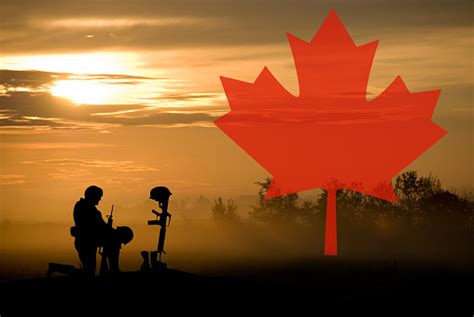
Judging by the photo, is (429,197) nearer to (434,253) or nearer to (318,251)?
(434,253)

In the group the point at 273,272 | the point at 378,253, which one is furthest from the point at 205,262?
the point at 378,253

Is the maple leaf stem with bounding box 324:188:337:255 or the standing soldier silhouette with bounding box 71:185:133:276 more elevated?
the maple leaf stem with bounding box 324:188:337:255

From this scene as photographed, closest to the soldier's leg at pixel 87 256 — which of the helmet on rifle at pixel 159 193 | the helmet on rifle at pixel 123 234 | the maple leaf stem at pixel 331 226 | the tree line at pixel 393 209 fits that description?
the helmet on rifle at pixel 123 234

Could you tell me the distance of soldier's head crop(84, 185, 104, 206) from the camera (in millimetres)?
20469

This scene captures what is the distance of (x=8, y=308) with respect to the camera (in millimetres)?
19453

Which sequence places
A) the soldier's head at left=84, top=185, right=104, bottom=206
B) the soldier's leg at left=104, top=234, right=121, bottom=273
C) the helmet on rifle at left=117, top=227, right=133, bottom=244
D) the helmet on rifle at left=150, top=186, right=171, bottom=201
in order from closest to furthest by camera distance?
the soldier's head at left=84, top=185, right=104, bottom=206
the soldier's leg at left=104, top=234, right=121, bottom=273
the helmet on rifle at left=117, top=227, right=133, bottom=244
the helmet on rifle at left=150, top=186, right=171, bottom=201

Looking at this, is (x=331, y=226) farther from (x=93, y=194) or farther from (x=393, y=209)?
(x=393, y=209)

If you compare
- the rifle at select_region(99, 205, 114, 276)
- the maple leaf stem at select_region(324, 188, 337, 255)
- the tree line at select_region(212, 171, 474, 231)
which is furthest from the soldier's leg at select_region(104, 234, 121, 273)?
the tree line at select_region(212, 171, 474, 231)

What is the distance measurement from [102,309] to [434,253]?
242 feet

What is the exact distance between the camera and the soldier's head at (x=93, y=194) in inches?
806

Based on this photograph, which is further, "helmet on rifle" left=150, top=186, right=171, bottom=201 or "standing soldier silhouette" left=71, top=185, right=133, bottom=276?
"helmet on rifle" left=150, top=186, right=171, bottom=201

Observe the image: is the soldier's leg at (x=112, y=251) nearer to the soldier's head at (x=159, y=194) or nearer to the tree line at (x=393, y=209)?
the soldier's head at (x=159, y=194)

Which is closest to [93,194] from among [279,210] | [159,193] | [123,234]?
[123,234]

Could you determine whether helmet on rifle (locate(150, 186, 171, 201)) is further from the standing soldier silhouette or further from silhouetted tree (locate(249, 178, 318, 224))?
silhouetted tree (locate(249, 178, 318, 224))
